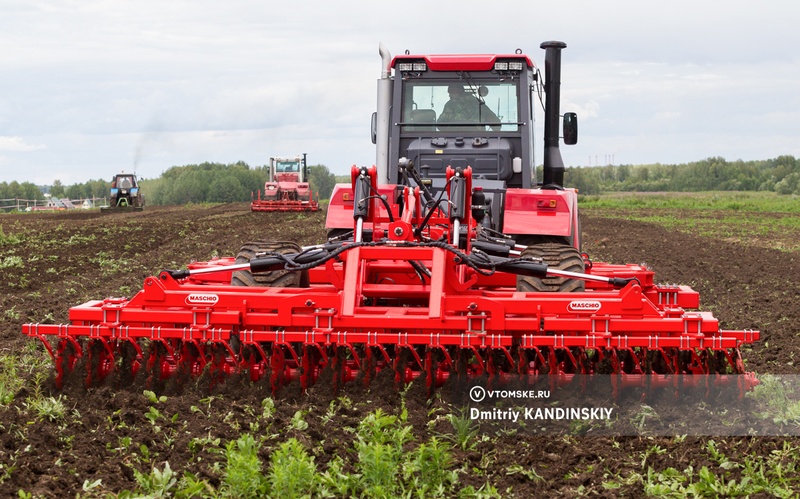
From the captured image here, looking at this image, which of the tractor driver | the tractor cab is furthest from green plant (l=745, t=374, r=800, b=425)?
the tractor cab

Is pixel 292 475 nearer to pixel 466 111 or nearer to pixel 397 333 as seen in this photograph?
pixel 397 333

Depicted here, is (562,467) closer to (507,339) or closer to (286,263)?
(507,339)

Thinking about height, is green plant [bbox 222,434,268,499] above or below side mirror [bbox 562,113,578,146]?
below

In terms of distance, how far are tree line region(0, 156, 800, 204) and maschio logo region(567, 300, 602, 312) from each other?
5644 centimetres

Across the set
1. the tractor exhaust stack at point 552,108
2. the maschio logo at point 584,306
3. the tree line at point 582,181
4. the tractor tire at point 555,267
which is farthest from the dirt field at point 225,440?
the tree line at point 582,181

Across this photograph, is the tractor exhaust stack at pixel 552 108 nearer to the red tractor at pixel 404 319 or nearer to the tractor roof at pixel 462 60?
the tractor roof at pixel 462 60

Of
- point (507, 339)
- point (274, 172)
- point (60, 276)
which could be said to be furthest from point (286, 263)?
point (274, 172)

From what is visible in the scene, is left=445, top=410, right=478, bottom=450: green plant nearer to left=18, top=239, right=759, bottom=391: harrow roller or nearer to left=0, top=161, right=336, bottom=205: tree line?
left=18, top=239, right=759, bottom=391: harrow roller

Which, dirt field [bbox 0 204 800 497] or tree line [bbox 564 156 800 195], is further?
tree line [bbox 564 156 800 195]

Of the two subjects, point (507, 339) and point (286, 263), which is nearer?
point (507, 339)

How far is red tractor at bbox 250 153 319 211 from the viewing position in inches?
1601

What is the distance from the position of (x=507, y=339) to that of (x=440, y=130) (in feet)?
13.4

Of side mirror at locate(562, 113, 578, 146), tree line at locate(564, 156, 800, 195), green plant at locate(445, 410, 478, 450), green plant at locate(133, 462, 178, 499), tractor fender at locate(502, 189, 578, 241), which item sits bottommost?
green plant at locate(133, 462, 178, 499)

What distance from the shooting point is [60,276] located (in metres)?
15.6
